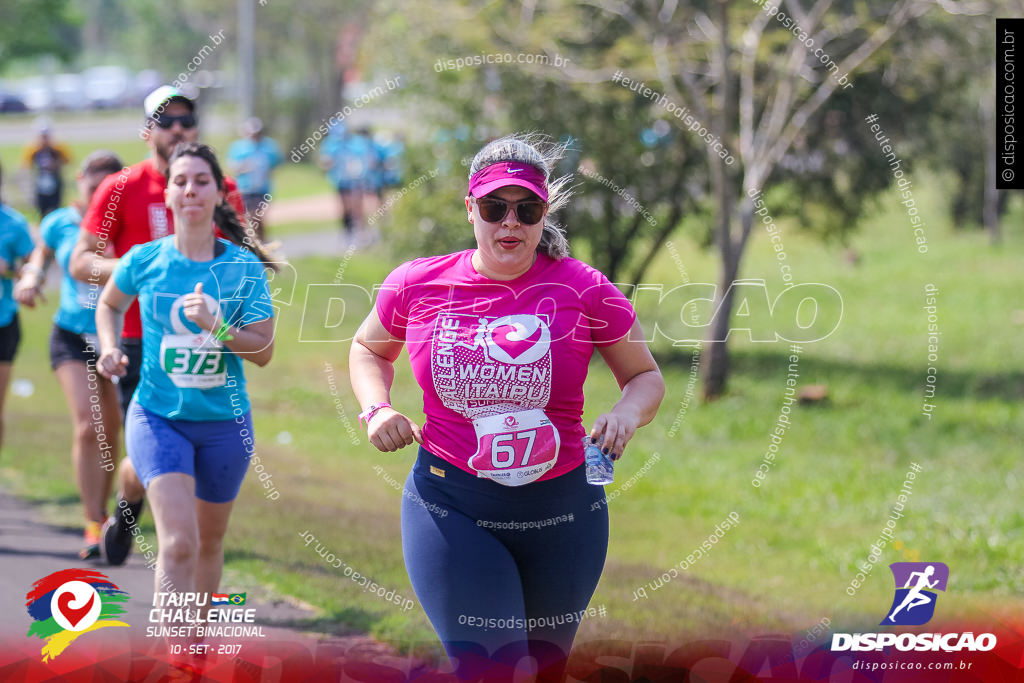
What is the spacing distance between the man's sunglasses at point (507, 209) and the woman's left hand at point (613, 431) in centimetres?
A: 64

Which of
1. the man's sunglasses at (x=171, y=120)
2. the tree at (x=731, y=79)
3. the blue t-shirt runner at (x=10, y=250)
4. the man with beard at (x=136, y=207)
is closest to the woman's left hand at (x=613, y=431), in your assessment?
the man with beard at (x=136, y=207)

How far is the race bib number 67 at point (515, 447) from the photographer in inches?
136

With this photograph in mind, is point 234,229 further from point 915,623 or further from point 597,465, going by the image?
point 915,623

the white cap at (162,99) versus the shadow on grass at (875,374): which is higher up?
the white cap at (162,99)

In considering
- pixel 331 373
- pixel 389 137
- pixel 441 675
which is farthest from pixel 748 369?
pixel 441 675

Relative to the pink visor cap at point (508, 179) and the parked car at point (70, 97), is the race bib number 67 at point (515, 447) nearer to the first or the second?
the pink visor cap at point (508, 179)

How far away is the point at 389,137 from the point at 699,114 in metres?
6.59

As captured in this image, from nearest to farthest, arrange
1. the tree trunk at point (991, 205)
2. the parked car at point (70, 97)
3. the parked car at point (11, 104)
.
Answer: the tree trunk at point (991, 205) < the parked car at point (11, 104) < the parked car at point (70, 97)

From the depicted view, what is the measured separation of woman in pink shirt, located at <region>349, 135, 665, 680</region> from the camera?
343cm

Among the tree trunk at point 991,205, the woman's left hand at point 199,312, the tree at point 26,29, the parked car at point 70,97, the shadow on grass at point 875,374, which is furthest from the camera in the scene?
the parked car at point 70,97

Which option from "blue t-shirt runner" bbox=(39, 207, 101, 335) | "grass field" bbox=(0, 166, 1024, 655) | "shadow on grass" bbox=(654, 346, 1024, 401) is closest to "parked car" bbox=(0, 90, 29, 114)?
"grass field" bbox=(0, 166, 1024, 655)

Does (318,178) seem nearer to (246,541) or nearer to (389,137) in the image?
(389,137)

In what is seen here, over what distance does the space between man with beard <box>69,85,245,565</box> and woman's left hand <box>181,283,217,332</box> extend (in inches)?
38.7

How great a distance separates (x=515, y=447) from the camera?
345 centimetres
